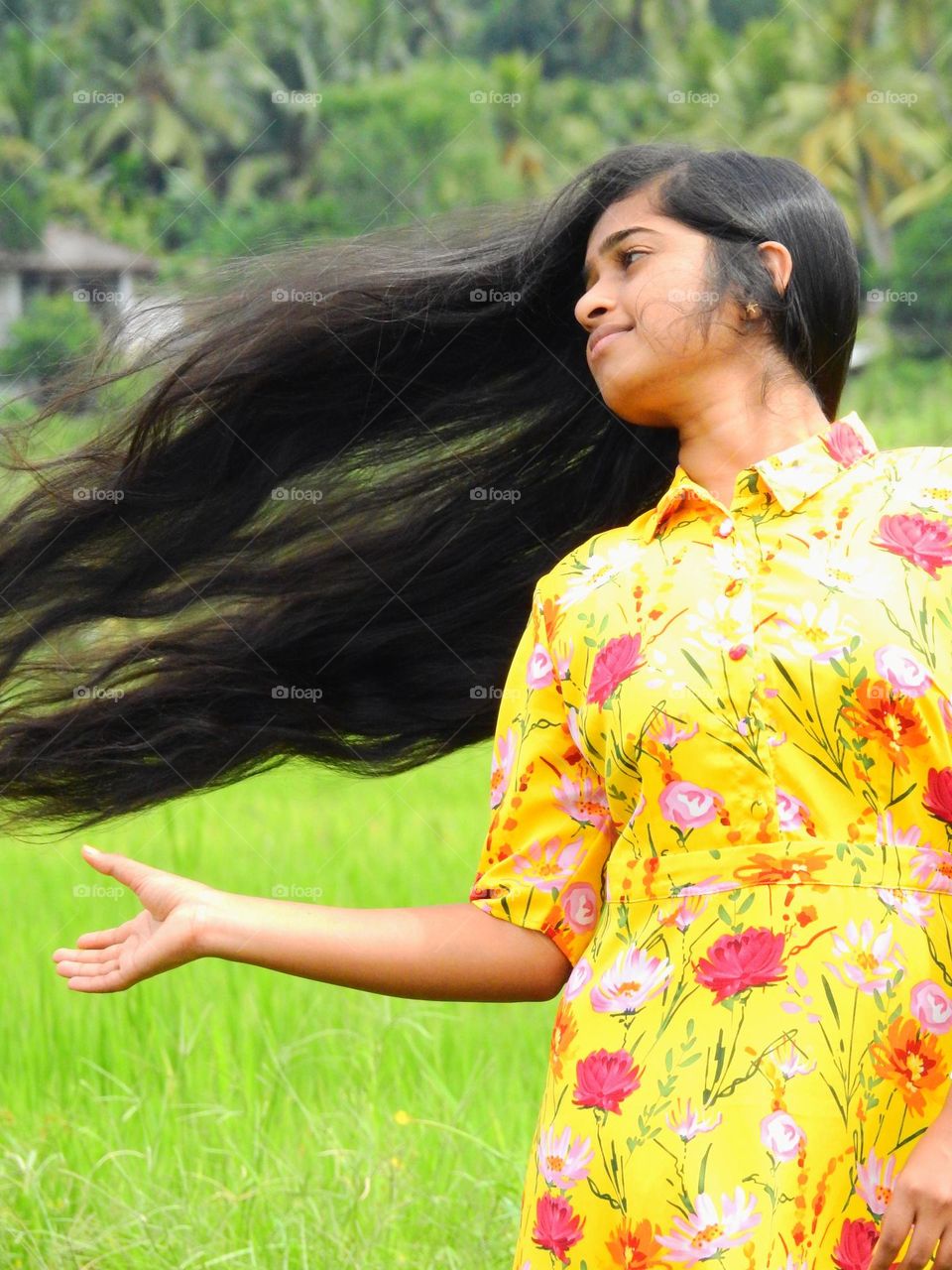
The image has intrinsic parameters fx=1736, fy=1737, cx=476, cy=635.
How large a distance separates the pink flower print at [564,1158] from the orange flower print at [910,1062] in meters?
0.25

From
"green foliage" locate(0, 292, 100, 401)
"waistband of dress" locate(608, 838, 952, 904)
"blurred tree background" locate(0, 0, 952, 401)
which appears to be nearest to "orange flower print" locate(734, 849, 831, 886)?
"waistband of dress" locate(608, 838, 952, 904)

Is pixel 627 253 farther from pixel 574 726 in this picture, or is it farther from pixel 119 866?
pixel 119 866

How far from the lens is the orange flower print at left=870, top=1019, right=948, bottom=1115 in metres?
1.35

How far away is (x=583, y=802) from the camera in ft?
5.16

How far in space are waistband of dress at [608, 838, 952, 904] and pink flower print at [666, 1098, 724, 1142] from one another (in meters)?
0.17

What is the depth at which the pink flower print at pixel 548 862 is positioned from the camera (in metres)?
1.56

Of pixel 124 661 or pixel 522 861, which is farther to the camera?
pixel 124 661

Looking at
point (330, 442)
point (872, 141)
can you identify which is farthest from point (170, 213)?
point (330, 442)

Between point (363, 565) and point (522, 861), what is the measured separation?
0.87 m

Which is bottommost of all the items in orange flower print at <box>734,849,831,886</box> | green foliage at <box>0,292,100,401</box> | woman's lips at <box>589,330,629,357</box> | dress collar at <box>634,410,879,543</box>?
green foliage at <box>0,292,100,401</box>

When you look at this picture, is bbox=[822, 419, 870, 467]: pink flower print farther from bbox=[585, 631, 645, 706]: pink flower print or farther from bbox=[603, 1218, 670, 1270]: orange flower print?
bbox=[603, 1218, 670, 1270]: orange flower print

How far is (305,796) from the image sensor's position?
5.71 m

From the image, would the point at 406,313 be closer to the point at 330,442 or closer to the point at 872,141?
the point at 330,442

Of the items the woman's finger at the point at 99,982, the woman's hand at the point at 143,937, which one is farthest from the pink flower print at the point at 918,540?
the woman's finger at the point at 99,982
